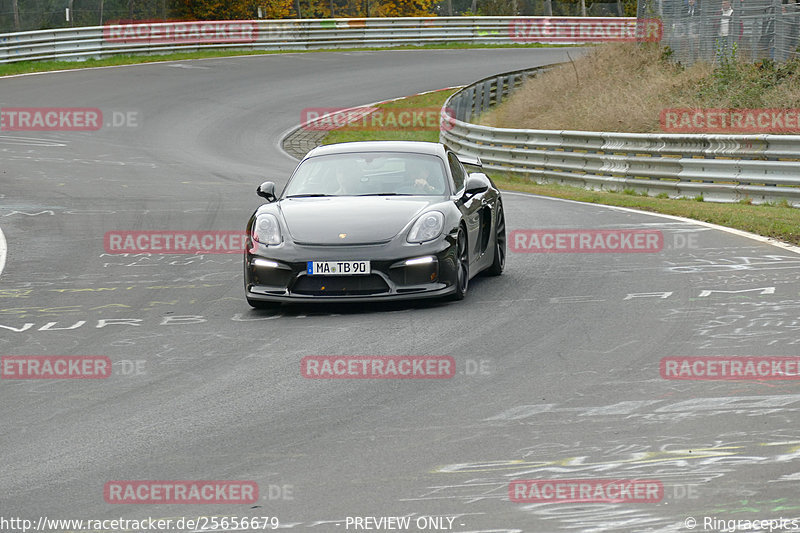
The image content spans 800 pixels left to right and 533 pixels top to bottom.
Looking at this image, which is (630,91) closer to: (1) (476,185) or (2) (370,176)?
(1) (476,185)

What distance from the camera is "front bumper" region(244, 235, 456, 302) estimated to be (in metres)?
9.65

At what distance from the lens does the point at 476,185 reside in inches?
440

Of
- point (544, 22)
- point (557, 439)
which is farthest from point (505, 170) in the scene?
point (544, 22)

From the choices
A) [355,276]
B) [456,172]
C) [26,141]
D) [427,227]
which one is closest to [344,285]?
[355,276]

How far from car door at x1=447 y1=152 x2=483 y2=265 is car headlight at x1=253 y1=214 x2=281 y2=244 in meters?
1.66

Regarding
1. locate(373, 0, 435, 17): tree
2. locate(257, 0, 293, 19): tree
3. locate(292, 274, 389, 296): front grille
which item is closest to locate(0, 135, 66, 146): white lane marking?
locate(292, 274, 389, 296): front grille

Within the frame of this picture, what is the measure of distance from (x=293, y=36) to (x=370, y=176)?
112 feet

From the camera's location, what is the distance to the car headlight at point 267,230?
32.9 feet

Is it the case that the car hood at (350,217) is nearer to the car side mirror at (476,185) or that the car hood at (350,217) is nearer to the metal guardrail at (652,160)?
the car side mirror at (476,185)

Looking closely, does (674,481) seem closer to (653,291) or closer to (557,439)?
(557,439)

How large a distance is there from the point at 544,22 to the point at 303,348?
141 ft

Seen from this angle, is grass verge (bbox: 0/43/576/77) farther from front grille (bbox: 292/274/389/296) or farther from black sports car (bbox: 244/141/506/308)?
front grille (bbox: 292/274/389/296)

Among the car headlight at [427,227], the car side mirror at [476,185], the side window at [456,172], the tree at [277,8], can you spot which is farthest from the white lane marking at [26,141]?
the tree at [277,8]

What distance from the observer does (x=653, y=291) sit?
1028 centimetres
